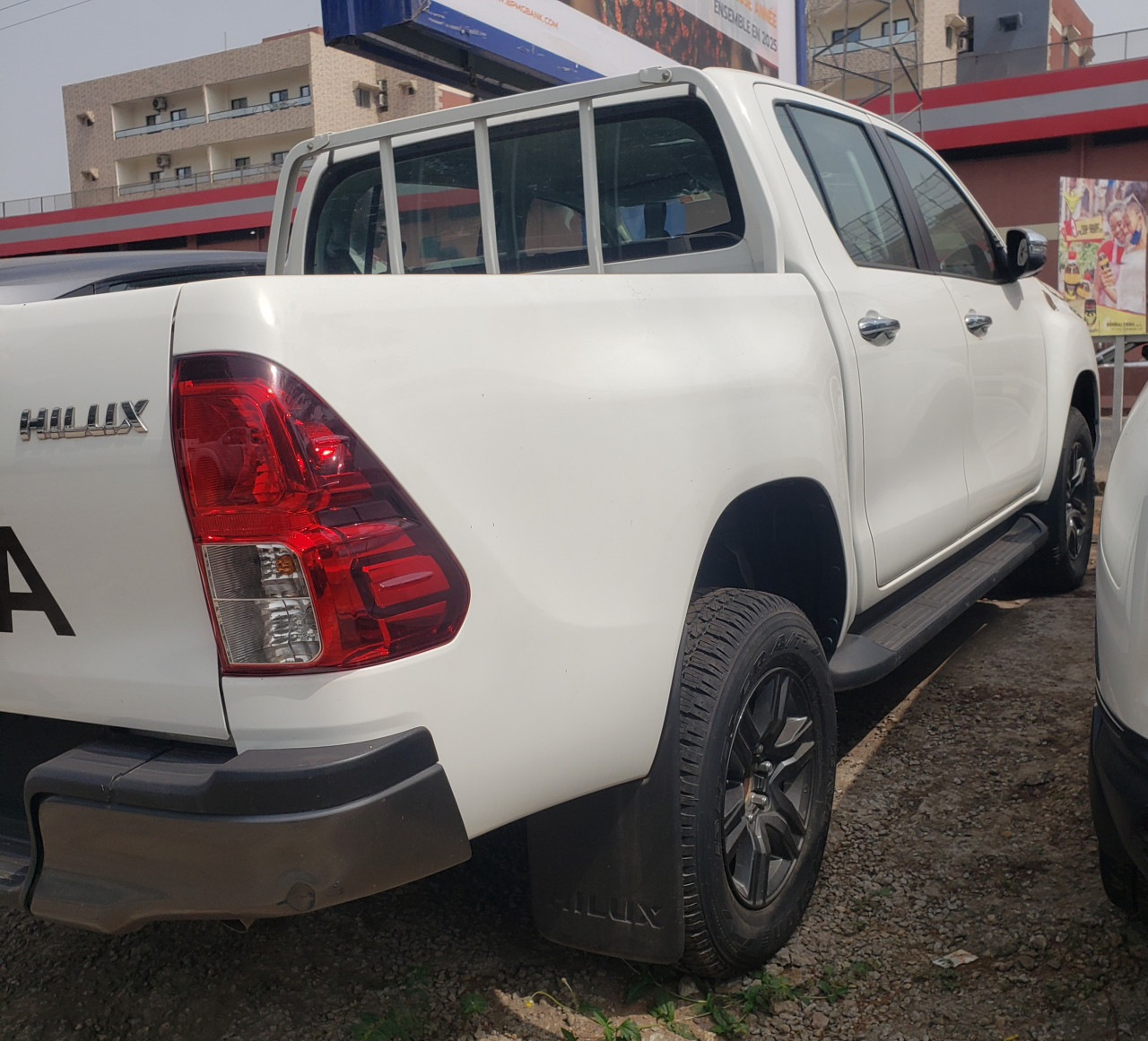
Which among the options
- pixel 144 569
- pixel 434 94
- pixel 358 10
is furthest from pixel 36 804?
pixel 434 94

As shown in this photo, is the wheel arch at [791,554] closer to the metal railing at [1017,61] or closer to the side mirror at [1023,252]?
the side mirror at [1023,252]

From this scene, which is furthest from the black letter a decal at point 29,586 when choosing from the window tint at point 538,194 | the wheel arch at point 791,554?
the window tint at point 538,194

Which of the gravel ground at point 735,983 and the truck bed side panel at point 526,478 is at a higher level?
the truck bed side panel at point 526,478

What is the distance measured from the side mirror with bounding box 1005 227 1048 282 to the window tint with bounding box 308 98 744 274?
1525mm

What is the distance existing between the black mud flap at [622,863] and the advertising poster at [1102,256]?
7.55m

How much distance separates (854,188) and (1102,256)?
21.1 ft

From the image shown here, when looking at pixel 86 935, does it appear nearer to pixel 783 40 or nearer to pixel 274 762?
pixel 274 762

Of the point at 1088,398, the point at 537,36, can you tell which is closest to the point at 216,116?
the point at 537,36

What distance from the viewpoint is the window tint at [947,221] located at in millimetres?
3537

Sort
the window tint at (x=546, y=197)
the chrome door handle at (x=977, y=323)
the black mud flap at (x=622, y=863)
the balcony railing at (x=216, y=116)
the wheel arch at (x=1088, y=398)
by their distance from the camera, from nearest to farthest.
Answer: the black mud flap at (x=622, y=863), the window tint at (x=546, y=197), the chrome door handle at (x=977, y=323), the wheel arch at (x=1088, y=398), the balcony railing at (x=216, y=116)

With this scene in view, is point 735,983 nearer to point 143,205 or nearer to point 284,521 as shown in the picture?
point 284,521

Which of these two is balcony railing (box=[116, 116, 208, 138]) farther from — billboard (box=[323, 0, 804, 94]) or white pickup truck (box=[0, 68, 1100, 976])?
white pickup truck (box=[0, 68, 1100, 976])

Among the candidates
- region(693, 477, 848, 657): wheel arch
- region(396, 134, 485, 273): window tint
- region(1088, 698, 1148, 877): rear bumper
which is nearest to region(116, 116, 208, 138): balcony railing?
region(396, 134, 485, 273): window tint

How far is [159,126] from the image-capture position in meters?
45.7
